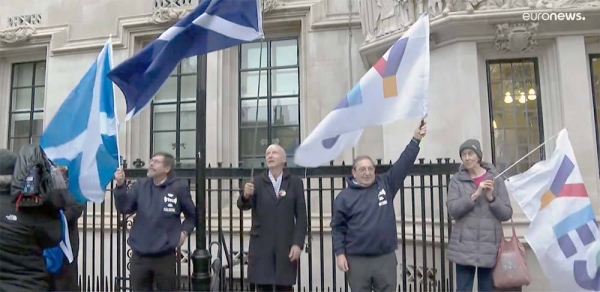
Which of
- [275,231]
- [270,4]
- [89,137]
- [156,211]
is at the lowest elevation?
[275,231]

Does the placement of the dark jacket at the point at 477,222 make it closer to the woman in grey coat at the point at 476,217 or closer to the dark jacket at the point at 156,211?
the woman in grey coat at the point at 476,217

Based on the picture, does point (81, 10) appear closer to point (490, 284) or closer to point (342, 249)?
point (342, 249)

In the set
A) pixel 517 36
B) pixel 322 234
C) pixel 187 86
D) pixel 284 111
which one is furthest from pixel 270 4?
pixel 322 234

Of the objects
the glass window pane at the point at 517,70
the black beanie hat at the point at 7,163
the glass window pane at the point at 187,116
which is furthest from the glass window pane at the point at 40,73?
the glass window pane at the point at 517,70

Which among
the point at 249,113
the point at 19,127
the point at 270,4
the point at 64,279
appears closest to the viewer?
the point at 64,279

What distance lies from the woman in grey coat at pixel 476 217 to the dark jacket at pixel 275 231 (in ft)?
4.66

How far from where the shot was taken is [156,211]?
4.66m

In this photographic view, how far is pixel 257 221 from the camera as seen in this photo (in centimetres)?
465

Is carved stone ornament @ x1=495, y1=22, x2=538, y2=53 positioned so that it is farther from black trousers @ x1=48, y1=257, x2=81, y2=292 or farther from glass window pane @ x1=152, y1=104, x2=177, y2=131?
glass window pane @ x1=152, y1=104, x2=177, y2=131

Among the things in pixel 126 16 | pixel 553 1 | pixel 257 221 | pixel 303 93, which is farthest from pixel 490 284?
pixel 126 16

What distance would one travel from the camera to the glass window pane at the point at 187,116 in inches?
371

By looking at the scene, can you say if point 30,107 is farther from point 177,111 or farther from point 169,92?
point 177,111

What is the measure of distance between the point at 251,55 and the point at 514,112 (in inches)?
190

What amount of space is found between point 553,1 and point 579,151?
1.89m
